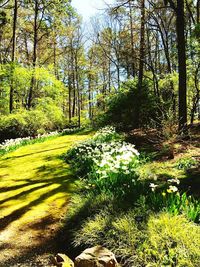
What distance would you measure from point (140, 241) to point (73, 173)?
13.6ft

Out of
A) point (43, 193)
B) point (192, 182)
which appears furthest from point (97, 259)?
point (192, 182)

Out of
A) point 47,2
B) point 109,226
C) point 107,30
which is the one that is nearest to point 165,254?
point 109,226

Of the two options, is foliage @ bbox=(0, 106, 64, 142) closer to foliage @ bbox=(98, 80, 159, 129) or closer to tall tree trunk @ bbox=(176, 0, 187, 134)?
foliage @ bbox=(98, 80, 159, 129)

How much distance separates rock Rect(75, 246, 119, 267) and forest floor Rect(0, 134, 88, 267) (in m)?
0.53

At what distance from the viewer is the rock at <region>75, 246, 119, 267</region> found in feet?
10.6

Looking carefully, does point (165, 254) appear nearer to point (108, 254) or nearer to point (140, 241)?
point (140, 241)

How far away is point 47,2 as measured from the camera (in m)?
22.9

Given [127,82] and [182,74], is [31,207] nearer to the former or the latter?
[182,74]

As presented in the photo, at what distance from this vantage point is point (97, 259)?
10.8 ft

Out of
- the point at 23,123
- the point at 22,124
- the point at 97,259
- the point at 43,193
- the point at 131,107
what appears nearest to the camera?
the point at 97,259

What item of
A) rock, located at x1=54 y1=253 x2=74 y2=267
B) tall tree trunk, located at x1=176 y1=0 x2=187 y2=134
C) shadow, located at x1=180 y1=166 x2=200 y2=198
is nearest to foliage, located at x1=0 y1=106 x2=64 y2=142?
tall tree trunk, located at x1=176 y1=0 x2=187 y2=134

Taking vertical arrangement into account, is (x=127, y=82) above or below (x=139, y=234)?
above

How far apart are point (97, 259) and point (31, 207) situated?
2444 mm

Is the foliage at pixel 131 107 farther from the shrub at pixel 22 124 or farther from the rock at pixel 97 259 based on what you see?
the rock at pixel 97 259
